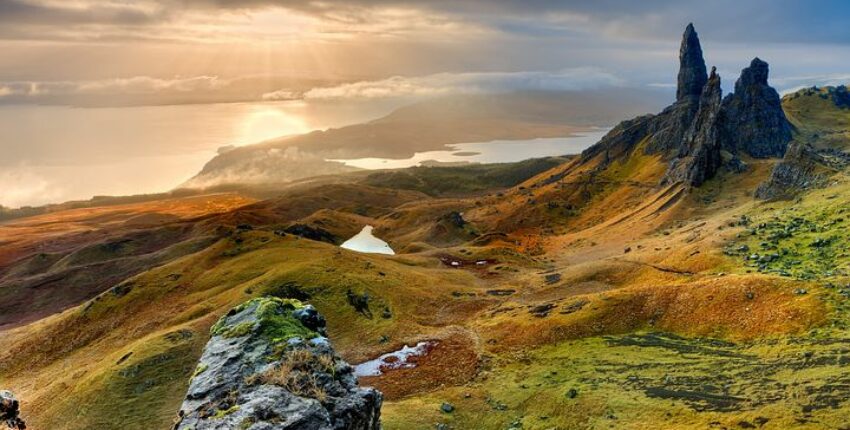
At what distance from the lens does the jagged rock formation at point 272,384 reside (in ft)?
55.3

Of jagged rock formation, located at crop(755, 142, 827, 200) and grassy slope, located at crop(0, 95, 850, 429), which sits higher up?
jagged rock formation, located at crop(755, 142, 827, 200)

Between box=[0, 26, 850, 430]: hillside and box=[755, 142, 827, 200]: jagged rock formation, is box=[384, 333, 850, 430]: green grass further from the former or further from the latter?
box=[755, 142, 827, 200]: jagged rock formation

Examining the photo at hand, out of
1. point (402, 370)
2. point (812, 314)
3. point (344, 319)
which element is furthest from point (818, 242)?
point (344, 319)

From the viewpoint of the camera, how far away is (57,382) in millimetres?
70562

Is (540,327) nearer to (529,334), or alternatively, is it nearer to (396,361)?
(529,334)

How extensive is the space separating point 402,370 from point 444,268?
5522 cm

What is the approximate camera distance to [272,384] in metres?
18.3

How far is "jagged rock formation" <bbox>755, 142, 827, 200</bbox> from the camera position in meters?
105

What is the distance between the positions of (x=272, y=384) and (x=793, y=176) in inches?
4892

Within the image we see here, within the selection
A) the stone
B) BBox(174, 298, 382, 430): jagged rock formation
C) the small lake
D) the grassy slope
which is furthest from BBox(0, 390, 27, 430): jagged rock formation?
the stone

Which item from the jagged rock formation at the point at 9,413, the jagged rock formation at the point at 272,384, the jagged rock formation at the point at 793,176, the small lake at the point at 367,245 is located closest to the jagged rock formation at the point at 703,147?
the jagged rock formation at the point at 793,176

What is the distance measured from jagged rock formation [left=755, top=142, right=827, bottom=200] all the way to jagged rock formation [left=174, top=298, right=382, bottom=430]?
375 ft

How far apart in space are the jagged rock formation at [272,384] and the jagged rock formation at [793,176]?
114m

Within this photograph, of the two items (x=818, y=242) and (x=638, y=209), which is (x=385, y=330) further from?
(x=638, y=209)
